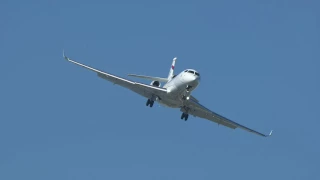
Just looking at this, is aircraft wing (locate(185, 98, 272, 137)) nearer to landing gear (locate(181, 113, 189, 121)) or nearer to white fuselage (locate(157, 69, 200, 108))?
landing gear (locate(181, 113, 189, 121))

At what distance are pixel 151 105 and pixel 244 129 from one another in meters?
9.93

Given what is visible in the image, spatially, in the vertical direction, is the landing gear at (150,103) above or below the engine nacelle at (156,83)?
below

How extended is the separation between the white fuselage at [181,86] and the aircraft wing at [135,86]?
736mm

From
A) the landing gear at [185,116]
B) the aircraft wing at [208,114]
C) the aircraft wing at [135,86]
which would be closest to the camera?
the aircraft wing at [135,86]

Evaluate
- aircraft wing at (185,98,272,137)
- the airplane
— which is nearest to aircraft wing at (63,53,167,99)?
Answer: the airplane

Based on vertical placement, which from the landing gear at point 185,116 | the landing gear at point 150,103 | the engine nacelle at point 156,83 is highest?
the engine nacelle at point 156,83

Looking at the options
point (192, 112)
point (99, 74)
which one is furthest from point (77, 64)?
point (192, 112)

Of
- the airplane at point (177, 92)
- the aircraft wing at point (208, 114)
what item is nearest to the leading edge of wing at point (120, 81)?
the airplane at point (177, 92)

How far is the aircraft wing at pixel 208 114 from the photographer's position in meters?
71.0

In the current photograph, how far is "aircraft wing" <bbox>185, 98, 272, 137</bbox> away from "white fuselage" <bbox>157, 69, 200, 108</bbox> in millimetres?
1509

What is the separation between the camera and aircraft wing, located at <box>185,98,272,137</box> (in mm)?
71025

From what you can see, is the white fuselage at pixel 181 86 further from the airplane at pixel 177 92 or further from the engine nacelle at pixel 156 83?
the engine nacelle at pixel 156 83

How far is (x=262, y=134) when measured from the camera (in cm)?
7406

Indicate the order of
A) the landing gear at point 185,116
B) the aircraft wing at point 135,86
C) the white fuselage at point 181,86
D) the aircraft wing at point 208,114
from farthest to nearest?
the landing gear at point 185,116 < the aircraft wing at point 208,114 < the aircraft wing at point 135,86 < the white fuselage at point 181,86
